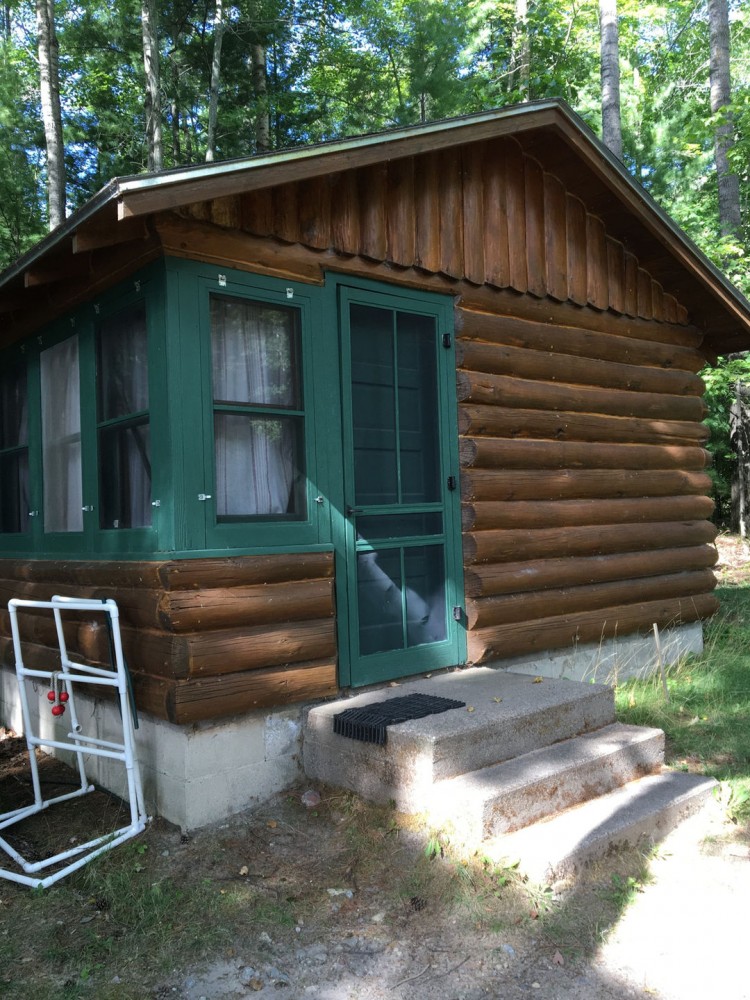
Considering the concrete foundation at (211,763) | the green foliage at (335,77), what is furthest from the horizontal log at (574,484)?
the green foliage at (335,77)

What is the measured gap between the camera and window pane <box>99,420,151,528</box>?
453cm

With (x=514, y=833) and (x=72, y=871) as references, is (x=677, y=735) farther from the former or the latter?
(x=72, y=871)

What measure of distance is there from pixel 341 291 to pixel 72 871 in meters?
3.52

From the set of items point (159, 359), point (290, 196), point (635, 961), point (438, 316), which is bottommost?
point (635, 961)

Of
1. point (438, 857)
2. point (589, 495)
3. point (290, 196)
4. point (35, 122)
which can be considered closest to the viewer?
point (438, 857)

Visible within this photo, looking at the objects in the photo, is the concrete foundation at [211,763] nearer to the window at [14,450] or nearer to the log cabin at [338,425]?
the log cabin at [338,425]

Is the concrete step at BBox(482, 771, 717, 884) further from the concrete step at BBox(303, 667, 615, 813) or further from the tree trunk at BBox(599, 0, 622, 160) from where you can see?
the tree trunk at BBox(599, 0, 622, 160)

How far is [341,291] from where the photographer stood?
4.98 m

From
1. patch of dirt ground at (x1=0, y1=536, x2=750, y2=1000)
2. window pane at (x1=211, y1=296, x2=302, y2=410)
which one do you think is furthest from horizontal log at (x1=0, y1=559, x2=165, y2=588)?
patch of dirt ground at (x1=0, y1=536, x2=750, y2=1000)

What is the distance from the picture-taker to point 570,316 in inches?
258

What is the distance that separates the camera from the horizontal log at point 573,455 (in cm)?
571

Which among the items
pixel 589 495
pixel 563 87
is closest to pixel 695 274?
pixel 589 495

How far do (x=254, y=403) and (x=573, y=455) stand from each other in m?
3.01

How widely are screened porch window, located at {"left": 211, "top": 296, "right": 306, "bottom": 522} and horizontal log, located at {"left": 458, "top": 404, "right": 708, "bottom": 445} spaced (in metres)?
1.45
